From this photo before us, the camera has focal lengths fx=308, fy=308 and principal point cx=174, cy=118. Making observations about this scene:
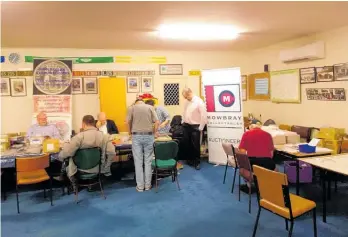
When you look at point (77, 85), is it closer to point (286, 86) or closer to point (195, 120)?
point (195, 120)

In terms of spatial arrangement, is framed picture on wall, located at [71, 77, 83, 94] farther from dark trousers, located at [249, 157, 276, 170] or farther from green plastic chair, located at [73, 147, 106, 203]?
dark trousers, located at [249, 157, 276, 170]

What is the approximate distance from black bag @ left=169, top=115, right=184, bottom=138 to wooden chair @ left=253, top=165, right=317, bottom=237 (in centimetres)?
365

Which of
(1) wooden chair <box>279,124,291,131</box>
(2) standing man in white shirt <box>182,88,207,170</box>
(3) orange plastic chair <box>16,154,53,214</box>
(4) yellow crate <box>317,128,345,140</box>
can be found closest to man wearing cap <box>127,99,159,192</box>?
(3) orange plastic chair <box>16,154,53,214</box>

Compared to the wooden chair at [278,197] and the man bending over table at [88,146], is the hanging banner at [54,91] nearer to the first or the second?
the man bending over table at [88,146]

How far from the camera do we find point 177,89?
7398 millimetres

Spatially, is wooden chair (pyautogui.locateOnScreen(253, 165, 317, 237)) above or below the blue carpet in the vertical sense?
above

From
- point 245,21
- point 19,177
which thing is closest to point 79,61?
point 19,177

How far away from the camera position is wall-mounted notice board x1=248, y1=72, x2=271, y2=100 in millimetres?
7086

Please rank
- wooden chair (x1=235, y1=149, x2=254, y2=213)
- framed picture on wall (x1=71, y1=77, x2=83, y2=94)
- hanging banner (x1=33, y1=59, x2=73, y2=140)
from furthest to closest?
framed picture on wall (x1=71, y1=77, x2=83, y2=94) → hanging banner (x1=33, y1=59, x2=73, y2=140) → wooden chair (x1=235, y1=149, x2=254, y2=213)

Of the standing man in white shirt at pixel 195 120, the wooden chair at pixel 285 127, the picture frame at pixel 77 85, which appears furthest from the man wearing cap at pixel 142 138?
the wooden chair at pixel 285 127

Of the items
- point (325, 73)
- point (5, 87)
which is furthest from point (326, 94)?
point (5, 87)

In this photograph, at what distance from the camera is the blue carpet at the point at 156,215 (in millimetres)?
3334

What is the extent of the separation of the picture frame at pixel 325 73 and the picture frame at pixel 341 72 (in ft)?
0.27

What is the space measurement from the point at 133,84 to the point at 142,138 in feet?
9.02
